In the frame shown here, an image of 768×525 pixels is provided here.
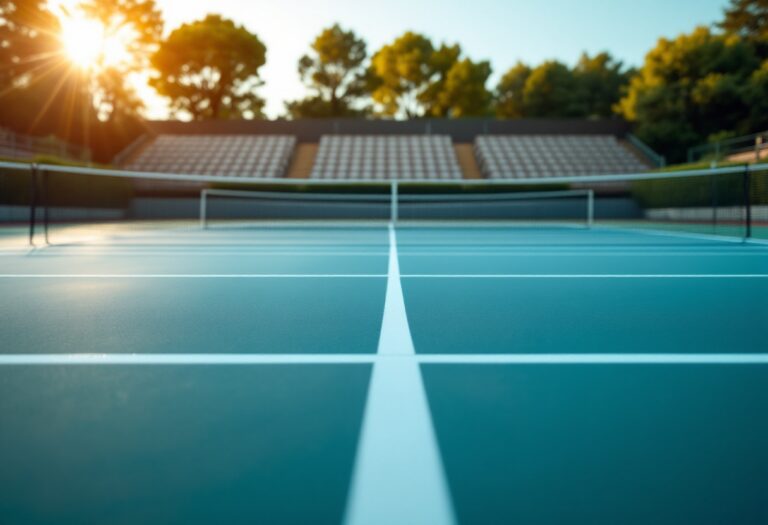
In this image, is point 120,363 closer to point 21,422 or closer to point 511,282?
point 21,422

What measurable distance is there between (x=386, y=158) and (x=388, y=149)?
1258mm

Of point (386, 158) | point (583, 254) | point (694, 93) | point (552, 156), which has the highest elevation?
point (694, 93)

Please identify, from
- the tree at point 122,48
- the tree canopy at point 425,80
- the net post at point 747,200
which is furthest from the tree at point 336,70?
the net post at point 747,200

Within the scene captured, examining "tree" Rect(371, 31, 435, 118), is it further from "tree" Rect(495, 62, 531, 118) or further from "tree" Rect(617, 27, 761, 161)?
"tree" Rect(617, 27, 761, 161)

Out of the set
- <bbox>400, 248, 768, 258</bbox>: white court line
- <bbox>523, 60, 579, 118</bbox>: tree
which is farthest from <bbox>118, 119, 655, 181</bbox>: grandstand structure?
<bbox>400, 248, 768, 258</bbox>: white court line

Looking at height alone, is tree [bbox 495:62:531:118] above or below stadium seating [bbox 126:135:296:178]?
above

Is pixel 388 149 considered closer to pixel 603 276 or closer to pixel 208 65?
pixel 208 65

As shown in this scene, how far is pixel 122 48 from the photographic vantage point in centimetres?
3928

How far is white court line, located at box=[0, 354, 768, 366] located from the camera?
1.95 metres

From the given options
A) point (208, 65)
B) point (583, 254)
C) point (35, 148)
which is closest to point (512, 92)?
point (208, 65)

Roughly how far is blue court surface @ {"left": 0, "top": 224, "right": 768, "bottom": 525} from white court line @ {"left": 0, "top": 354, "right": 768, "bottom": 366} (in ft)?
0.05

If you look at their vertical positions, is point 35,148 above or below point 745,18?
below

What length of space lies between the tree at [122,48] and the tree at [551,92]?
27.5 m

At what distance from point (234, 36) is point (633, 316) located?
4620cm
